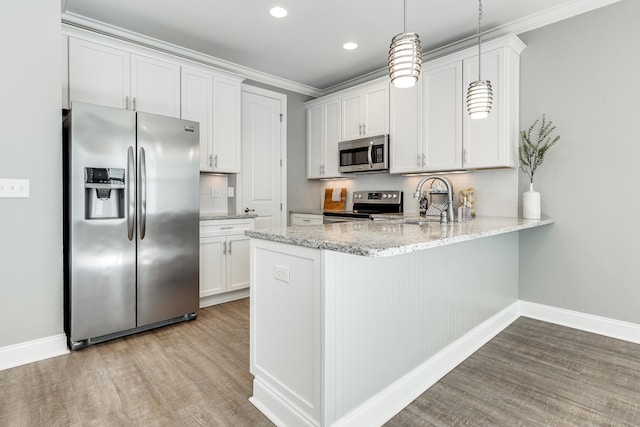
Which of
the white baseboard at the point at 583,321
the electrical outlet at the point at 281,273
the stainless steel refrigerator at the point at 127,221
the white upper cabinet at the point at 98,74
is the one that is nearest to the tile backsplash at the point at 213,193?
the stainless steel refrigerator at the point at 127,221

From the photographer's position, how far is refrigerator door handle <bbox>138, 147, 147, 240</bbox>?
2734 millimetres

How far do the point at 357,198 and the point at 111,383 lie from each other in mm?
3245

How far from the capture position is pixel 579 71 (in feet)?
9.41

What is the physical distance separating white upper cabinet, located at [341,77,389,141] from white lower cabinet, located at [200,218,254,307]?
1.66m

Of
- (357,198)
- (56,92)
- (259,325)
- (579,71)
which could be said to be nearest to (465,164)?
(579,71)

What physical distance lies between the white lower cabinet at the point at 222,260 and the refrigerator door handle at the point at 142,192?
0.69 m

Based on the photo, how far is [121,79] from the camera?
3121 mm

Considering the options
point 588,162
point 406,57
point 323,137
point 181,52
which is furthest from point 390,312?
point 181,52

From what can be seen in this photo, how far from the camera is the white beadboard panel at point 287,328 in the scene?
Answer: 1.54 meters

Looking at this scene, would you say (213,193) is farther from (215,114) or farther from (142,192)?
(142,192)

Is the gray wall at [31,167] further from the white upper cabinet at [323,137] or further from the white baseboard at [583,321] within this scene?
the white baseboard at [583,321]

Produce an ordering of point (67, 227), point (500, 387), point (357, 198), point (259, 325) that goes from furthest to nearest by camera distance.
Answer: point (357, 198)
point (67, 227)
point (500, 387)
point (259, 325)

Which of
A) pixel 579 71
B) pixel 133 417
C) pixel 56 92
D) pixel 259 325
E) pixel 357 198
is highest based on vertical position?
pixel 579 71

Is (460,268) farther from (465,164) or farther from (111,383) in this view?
(111,383)
